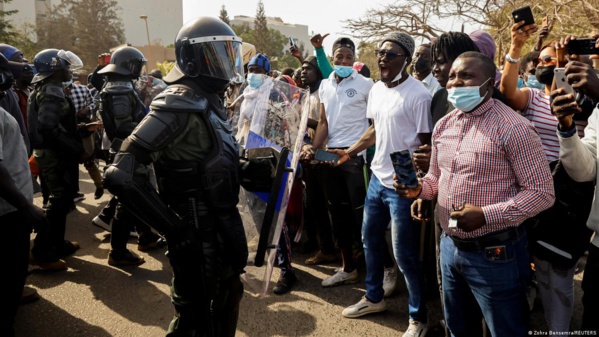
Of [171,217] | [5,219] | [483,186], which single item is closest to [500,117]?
[483,186]

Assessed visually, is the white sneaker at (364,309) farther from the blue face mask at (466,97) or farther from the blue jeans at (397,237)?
the blue face mask at (466,97)

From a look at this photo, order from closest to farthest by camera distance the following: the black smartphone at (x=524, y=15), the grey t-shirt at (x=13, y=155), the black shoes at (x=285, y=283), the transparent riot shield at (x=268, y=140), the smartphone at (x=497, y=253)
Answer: the smartphone at (x=497, y=253) → the black smartphone at (x=524, y=15) → the transparent riot shield at (x=268, y=140) → the grey t-shirt at (x=13, y=155) → the black shoes at (x=285, y=283)

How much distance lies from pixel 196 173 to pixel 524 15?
2.11 meters

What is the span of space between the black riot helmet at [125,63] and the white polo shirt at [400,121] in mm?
2780

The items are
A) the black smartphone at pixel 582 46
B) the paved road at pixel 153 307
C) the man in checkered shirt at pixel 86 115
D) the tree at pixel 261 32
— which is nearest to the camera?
the black smartphone at pixel 582 46

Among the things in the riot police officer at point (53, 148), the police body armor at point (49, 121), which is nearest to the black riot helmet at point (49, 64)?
the riot police officer at point (53, 148)

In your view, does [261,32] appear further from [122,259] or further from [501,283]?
[501,283]

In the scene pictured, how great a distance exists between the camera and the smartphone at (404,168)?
85.4 inches

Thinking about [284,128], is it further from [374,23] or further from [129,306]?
[374,23]

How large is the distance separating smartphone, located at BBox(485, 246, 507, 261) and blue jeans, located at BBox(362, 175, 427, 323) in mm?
1018

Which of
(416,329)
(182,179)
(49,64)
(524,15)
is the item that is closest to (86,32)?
(49,64)

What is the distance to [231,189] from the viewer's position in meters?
2.29

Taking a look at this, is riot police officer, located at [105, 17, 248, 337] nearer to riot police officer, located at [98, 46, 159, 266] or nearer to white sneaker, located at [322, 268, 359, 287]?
white sneaker, located at [322, 268, 359, 287]

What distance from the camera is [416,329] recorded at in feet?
10.1
